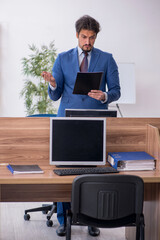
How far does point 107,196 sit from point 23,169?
0.60 m

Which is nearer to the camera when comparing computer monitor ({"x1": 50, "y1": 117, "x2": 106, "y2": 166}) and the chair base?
computer monitor ({"x1": 50, "y1": 117, "x2": 106, "y2": 166})

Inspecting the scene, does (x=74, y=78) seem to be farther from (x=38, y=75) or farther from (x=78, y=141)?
(x=38, y=75)

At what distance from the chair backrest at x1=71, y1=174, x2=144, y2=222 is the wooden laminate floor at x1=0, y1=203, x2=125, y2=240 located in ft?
3.43

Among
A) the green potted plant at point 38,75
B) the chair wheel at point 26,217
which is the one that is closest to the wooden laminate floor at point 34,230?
the chair wheel at point 26,217

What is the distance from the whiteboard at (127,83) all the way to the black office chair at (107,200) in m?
3.21

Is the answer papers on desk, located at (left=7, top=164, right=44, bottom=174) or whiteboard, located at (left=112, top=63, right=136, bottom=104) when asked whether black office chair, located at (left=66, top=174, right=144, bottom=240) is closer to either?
papers on desk, located at (left=7, top=164, right=44, bottom=174)

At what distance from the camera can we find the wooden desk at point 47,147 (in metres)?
2.60

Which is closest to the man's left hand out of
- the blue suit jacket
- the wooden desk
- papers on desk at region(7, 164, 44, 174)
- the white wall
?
the blue suit jacket

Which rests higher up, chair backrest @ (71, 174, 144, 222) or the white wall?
the white wall

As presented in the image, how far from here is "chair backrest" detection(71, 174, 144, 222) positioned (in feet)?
6.93

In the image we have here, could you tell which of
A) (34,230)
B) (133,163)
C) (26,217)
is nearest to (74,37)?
(26,217)

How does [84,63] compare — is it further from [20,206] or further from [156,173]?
[20,206]

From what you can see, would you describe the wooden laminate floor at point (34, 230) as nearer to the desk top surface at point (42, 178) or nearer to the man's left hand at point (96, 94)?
the desk top surface at point (42, 178)

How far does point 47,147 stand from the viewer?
270 cm
